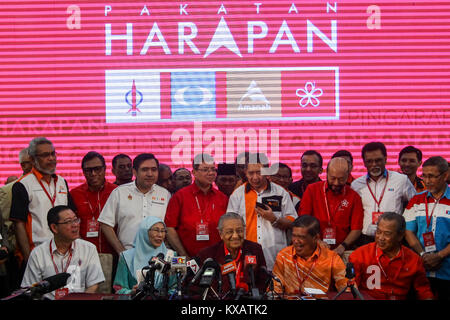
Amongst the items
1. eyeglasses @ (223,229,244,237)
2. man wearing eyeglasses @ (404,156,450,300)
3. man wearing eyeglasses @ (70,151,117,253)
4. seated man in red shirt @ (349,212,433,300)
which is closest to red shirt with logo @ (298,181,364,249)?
man wearing eyeglasses @ (404,156,450,300)

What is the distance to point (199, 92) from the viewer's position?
5277 millimetres

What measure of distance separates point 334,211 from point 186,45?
201 cm

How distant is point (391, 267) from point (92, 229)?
2.35 meters

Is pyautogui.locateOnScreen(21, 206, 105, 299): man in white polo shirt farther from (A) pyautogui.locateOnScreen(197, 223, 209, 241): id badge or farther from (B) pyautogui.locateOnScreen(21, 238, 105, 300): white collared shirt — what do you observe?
(A) pyautogui.locateOnScreen(197, 223, 209, 241): id badge

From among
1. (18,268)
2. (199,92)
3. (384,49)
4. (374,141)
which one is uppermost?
(384,49)

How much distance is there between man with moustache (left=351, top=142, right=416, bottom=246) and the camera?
466 centimetres

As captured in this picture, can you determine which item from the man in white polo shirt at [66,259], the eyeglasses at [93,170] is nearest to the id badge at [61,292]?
the man in white polo shirt at [66,259]

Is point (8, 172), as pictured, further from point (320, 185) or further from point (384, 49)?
point (384, 49)

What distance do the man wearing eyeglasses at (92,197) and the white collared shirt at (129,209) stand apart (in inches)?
4.9

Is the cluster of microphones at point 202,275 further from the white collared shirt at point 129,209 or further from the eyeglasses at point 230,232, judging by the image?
the white collared shirt at point 129,209

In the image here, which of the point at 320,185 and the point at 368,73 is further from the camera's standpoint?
the point at 368,73

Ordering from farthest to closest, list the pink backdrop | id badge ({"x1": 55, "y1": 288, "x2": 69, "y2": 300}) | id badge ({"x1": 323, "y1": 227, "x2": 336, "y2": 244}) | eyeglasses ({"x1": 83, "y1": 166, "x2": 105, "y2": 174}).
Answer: the pink backdrop
eyeglasses ({"x1": 83, "y1": 166, "x2": 105, "y2": 174})
id badge ({"x1": 323, "y1": 227, "x2": 336, "y2": 244})
id badge ({"x1": 55, "y1": 288, "x2": 69, "y2": 300})

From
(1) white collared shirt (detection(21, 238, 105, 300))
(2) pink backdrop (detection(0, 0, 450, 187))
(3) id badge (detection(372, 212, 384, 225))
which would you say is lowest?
(1) white collared shirt (detection(21, 238, 105, 300))

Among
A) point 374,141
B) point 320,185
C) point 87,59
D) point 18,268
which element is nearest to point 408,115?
point 374,141
